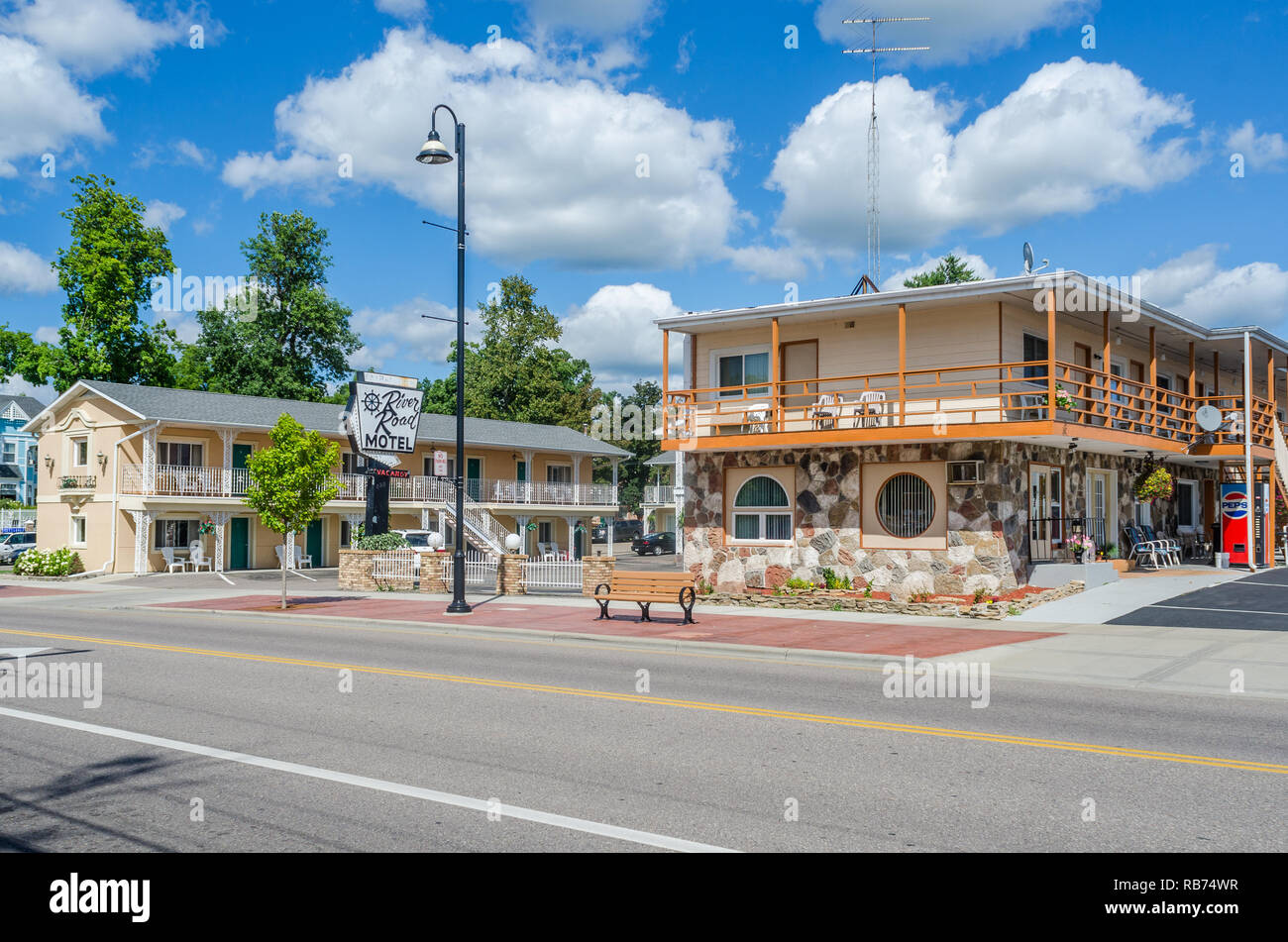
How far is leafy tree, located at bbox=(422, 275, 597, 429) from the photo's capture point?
225 feet

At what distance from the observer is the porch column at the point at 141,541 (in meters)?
39.0

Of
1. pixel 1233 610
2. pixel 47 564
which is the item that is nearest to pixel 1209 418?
pixel 1233 610

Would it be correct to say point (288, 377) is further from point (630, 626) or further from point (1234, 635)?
point (1234, 635)

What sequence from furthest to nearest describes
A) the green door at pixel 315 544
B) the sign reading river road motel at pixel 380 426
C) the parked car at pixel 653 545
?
the parked car at pixel 653 545
the green door at pixel 315 544
the sign reading river road motel at pixel 380 426

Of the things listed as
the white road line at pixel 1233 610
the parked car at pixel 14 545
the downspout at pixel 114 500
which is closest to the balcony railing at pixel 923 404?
the white road line at pixel 1233 610

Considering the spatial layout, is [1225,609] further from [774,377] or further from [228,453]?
[228,453]

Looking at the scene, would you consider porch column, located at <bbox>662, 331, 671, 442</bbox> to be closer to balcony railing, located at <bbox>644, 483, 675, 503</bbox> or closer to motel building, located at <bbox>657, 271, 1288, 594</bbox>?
motel building, located at <bbox>657, 271, 1288, 594</bbox>

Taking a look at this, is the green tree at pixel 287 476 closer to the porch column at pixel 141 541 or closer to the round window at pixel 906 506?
the round window at pixel 906 506

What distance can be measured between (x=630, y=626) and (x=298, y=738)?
9.98 m

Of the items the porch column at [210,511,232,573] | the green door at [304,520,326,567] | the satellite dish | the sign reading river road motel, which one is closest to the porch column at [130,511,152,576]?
the porch column at [210,511,232,573]

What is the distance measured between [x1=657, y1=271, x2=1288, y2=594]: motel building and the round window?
4 centimetres

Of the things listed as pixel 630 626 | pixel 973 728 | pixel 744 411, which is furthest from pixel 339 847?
pixel 744 411

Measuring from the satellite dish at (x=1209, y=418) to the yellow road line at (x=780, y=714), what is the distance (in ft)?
69.7
